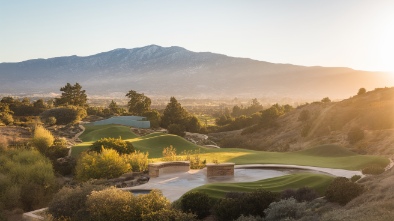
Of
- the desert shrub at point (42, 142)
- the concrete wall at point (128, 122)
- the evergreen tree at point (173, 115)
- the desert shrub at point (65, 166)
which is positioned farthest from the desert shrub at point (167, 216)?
the evergreen tree at point (173, 115)

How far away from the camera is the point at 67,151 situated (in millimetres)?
27031

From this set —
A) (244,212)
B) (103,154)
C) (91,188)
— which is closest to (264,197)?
(244,212)

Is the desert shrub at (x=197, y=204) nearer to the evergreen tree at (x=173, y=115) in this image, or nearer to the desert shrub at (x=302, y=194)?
the desert shrub at (x=302, y=194)

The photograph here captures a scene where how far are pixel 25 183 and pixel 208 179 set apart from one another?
8.94 metres


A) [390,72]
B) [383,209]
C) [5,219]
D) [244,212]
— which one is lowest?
[5,219]

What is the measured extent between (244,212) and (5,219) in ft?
33.9

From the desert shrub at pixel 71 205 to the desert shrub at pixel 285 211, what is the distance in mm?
5639

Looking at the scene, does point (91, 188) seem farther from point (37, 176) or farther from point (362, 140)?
point (362, 140)

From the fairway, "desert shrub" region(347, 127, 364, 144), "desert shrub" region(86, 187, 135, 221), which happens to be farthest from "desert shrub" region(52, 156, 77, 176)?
"desert shrub" region(347, 127, 364, 144)

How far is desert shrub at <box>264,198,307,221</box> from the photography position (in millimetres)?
10531

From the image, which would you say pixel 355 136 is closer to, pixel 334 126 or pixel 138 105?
pixel 334 126

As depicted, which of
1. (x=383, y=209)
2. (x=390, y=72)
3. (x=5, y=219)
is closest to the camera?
(x=383, y=209)

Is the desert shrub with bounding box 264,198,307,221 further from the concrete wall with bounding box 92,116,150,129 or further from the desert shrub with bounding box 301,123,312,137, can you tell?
the concrete wall with bounding box 92,116,150,129

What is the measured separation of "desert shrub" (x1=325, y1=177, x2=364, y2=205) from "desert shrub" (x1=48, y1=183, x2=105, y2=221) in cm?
758
